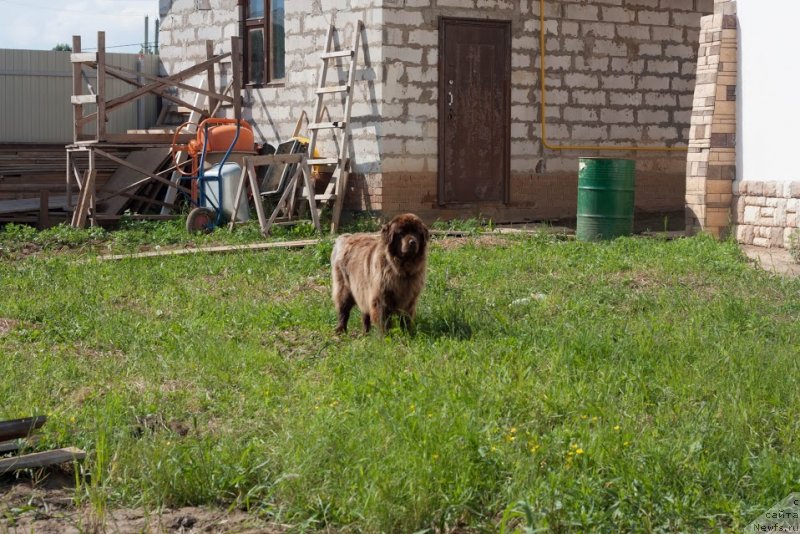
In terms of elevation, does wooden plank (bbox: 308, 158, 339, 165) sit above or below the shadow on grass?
above

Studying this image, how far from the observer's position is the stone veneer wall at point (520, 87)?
48.4ft

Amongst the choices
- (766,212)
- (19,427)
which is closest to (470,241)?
(766,212)

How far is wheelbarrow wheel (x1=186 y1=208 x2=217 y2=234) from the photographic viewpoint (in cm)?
1434

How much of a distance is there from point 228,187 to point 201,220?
58 cm

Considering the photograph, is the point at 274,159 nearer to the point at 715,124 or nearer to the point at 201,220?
the point at 201,220

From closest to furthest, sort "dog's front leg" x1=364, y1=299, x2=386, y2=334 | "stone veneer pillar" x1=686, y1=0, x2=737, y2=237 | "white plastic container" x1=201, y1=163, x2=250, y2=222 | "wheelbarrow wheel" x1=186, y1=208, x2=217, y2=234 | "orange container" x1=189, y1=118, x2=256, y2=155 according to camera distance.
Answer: "dog's front leg" x1=364, y1=299, x2=386, y2=334, "stone veneer pillar" x1=686, y1=0, x2=737, y2=237, "wheelbarrow wheel" x1=186, y1=208, x2=217, y2=234, "white plastic container" x1=201, y1=163, x2=250, y2=222, "orange container" x1=189, y1=118, x2=256, y2=155

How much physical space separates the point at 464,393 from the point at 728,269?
558cm

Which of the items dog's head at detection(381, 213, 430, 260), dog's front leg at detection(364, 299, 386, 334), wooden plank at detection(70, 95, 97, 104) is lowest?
dog's front leg at detection(364, 299, 386, 334)

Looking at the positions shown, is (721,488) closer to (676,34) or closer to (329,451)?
(329,451)

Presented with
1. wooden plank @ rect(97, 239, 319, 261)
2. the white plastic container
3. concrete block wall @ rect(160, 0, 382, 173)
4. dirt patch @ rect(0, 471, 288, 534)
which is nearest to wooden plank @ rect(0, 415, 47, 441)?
dirt patch @ rect(0, 471, 288, 534)

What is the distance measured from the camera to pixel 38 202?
1652 centimetres

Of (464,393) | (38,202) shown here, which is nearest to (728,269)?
(464,393)

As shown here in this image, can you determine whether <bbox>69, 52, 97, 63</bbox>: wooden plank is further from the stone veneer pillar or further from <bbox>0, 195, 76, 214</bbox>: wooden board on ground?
the stone veneer pillar

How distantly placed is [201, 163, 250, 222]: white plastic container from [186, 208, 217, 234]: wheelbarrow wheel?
20cm
